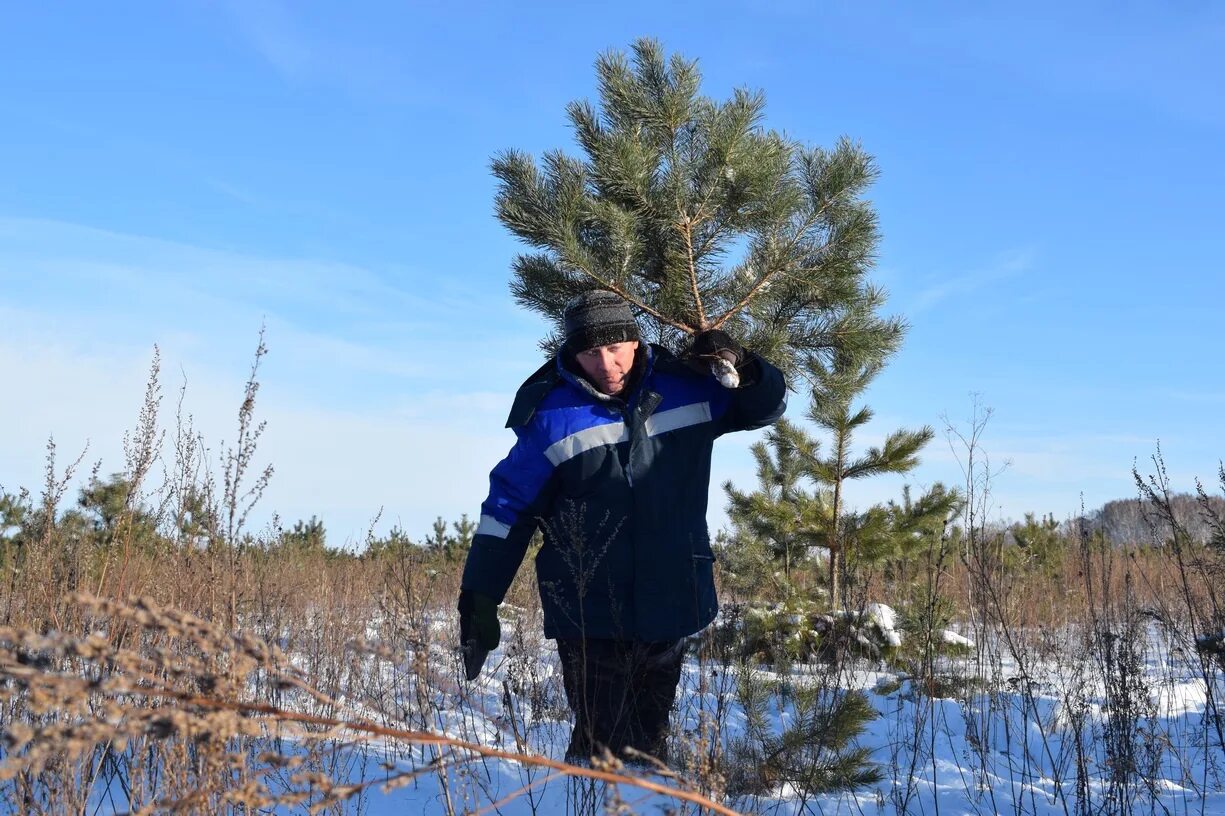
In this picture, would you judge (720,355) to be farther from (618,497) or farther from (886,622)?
(886,622)

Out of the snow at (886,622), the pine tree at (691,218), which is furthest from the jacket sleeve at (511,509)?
the snow at (886,622)

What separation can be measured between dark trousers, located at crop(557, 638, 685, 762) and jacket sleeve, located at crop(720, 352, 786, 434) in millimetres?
853

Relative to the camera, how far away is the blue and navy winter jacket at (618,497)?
127 inches

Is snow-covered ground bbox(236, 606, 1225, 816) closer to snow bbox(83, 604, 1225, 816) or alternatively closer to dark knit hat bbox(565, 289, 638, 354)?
snow bbox(83, 604, 1225, 816)

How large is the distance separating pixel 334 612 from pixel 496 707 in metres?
1.31

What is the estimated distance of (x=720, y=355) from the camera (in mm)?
3434

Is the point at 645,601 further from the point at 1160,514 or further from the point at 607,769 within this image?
the point at 607,769

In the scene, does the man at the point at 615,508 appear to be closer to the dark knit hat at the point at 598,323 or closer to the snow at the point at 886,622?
the dark knit hat at the point at 598,323

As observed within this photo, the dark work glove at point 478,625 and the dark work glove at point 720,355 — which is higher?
the dark work glove at point 720,355

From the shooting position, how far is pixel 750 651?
6.15 metres

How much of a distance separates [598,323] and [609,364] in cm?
15

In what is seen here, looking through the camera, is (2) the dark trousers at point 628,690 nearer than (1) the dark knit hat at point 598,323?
Yes

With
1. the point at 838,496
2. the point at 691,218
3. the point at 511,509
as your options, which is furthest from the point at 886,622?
the point at 511,509

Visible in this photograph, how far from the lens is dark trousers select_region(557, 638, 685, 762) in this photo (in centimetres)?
318
